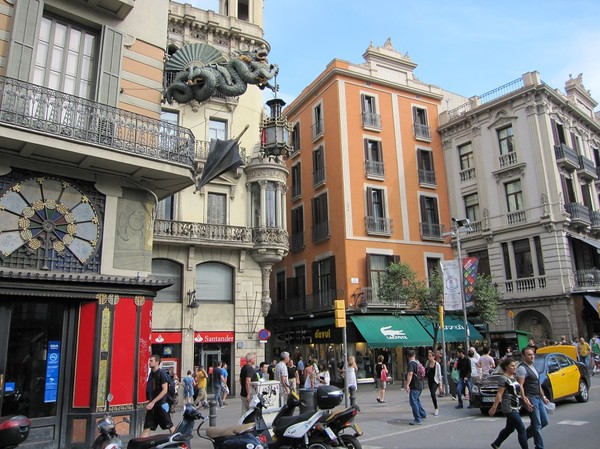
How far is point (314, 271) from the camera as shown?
1163 inches

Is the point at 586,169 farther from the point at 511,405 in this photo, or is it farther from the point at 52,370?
the point at 52,370

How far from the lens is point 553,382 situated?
13.0m

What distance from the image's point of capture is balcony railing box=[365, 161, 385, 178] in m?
29.0

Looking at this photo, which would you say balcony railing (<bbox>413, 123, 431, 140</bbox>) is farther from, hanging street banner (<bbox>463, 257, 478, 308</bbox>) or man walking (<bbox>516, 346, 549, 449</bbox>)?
man walking (<bbox>516, 346, 549, 449</bbox>)

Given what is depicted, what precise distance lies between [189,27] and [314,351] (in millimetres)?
18191

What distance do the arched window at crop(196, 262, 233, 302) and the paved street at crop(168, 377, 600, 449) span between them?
26.0ft

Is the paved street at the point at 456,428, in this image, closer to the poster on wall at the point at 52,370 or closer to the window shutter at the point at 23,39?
the poster on wall at the point at 52,370

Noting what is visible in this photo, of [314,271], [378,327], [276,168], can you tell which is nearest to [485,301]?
[378,327]

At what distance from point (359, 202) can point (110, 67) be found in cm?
1859

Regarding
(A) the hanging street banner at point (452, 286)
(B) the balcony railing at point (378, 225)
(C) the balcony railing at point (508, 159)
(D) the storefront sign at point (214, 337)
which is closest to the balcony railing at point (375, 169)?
(B) the balcony railing at point (378, 225)

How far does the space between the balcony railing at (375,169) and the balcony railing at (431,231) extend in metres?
3.96

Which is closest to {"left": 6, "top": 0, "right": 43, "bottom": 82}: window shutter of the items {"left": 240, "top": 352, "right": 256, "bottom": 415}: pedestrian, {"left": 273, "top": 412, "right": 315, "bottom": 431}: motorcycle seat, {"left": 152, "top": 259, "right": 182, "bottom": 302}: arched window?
{"left": 240, "top": 352, "right": 256, "bottom": 415}: pedestrian

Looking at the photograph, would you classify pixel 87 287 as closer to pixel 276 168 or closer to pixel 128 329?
pixel 128 329

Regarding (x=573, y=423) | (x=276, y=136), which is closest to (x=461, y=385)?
(x=573, y=423)
